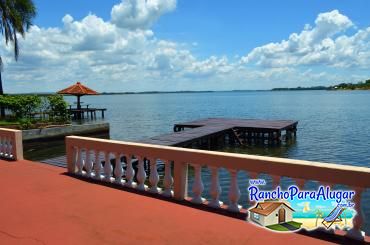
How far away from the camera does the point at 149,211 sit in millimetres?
5469

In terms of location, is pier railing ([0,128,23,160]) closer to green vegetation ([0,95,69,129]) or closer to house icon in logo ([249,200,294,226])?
house icon in logo ([249,200,294,226])

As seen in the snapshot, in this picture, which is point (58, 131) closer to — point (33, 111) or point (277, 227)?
point (33, 111)

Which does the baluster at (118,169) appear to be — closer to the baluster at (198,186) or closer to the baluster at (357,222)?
the baluster at (198,186)

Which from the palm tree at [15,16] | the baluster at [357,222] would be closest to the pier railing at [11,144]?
the baluster at [357,222]

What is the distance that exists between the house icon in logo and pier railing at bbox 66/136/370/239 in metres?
0.30

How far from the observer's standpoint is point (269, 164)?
487cm

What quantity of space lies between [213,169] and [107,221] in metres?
1.69

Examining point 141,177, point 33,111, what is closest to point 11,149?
point 141,177

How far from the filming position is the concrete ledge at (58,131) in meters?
23.7

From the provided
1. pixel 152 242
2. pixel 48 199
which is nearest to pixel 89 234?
pixel 152 242

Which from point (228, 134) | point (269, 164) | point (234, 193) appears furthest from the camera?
point (228, 134)

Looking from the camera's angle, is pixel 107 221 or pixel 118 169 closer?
pixel 107 221

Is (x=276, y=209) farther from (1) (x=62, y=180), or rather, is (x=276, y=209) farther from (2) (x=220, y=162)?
(1) (x=62, y=180)

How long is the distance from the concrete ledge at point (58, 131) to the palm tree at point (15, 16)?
7.94 m
